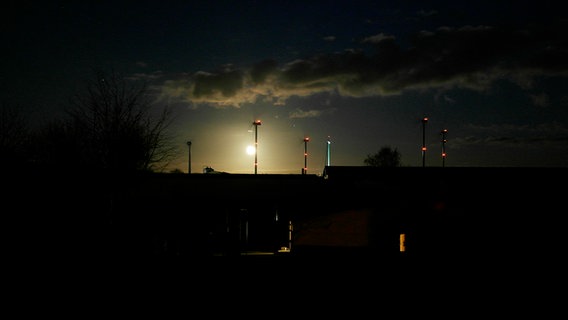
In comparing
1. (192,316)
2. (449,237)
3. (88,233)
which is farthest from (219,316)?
(449,237)

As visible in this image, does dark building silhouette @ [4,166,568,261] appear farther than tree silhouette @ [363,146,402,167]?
No

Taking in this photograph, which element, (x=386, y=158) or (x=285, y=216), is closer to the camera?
(x=285, y=216)

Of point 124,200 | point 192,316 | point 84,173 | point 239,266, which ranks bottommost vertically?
point 192,316

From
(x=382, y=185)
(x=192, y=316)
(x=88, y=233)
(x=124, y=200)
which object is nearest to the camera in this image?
(x=192, y=316)

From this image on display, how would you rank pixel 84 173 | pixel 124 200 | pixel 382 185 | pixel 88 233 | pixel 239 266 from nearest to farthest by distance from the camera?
pixel 239 266 → pixel 88 233 → pixel 124 200 → pixel 84 173 → pixel 382 185

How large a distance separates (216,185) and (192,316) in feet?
40.7

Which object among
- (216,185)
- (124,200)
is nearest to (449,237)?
(216,185)

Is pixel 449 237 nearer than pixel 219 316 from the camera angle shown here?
No

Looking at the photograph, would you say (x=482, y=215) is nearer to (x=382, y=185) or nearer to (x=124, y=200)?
(x=382, y=185)

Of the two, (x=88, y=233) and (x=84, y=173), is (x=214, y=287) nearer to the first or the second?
(x=88, y=233)

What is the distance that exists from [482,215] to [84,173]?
17001mm

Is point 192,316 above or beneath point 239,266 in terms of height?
beneath

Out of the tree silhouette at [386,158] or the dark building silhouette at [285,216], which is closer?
the dark building silhouette at [285,216]

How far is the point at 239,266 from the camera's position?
23.7ft
